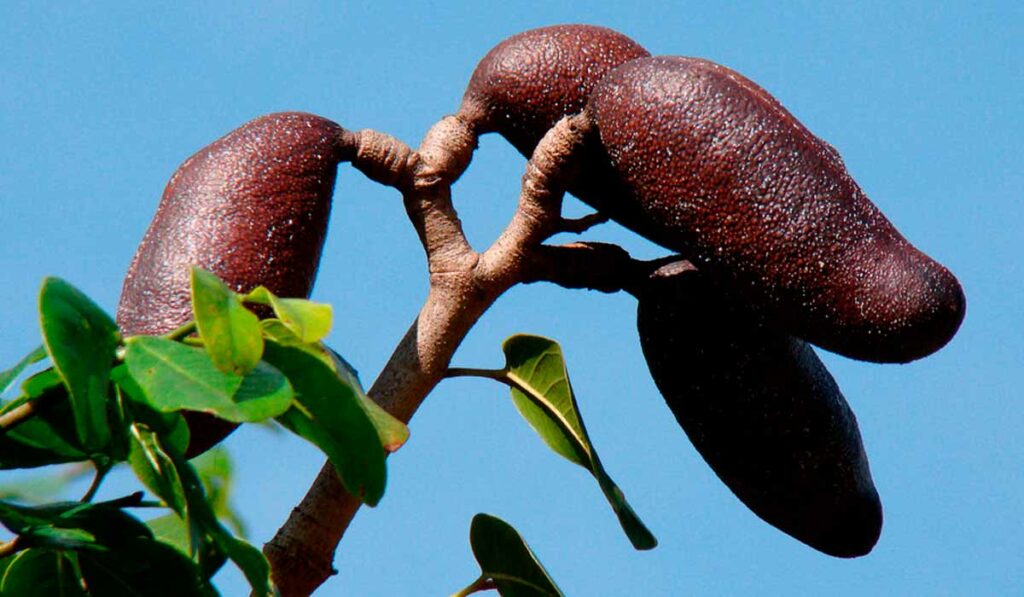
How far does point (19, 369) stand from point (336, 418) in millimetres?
250

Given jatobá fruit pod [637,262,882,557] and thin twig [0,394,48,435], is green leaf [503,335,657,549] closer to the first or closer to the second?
jatobá fruit pod [637,262,882,557]

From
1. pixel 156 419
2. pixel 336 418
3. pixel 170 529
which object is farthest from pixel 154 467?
pixel 170 529

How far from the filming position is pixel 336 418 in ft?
2.70

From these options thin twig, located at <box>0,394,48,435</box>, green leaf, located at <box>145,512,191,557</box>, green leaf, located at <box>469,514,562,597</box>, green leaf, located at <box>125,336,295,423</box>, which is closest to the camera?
green leaf, located at <box>125,336,295,423</box>

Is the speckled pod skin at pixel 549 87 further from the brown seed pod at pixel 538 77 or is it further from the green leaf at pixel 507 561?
the green leaf at pixel 507 561

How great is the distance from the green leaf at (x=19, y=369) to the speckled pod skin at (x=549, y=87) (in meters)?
0.53

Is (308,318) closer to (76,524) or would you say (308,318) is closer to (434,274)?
(76,524)

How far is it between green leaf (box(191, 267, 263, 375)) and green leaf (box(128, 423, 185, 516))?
14 cm

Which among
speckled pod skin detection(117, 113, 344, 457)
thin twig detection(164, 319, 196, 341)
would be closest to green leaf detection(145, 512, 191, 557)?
speckled pod skin detection(117, 113, 344, 457)

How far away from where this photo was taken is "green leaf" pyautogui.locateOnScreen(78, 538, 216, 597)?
2.95 ft

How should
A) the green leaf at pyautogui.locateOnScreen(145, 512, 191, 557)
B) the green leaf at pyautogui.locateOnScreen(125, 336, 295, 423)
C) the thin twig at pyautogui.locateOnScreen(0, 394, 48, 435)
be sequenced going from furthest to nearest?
the green leaf at pyautogui.locateOnScreen(145, 512, 191, 557)
the thin twig at pyautogui.locateOnScreen(0, 394, 48, 435)
the green leaf at pyautogui.locateOnScreen(125, 336, 295, 423)

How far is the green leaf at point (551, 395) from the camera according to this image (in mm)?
1390

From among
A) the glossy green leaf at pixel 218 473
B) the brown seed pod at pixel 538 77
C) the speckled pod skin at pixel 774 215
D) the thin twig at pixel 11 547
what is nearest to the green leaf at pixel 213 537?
the thin twig at pixel 11 547

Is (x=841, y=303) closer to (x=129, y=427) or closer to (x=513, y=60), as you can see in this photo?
(x=513, y=60)
